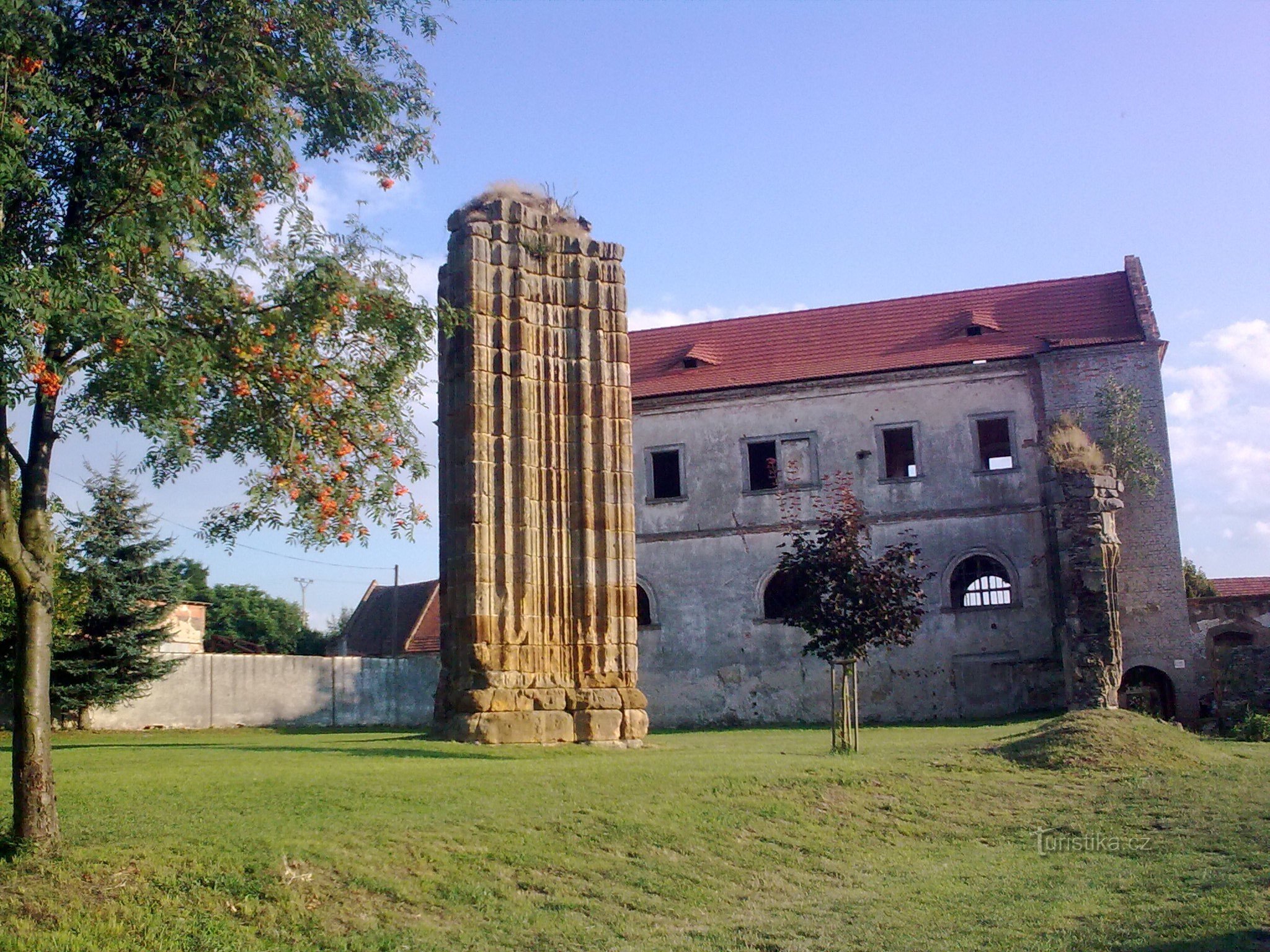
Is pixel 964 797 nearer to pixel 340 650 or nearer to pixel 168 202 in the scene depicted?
pixel 168 202

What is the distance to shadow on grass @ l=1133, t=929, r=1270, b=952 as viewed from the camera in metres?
6.94

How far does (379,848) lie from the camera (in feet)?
26.2

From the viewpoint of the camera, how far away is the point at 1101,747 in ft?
48.8

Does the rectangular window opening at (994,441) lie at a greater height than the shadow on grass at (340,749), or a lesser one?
greater

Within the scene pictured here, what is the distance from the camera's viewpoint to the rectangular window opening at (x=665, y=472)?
31234 millimetres

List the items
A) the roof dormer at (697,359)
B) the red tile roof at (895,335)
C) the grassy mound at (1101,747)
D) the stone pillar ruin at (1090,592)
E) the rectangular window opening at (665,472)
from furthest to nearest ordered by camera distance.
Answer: the roof dormer at (697,359), the rectangular window opening at (665,472), the red tile roof at (895,335), the stone pillar ruin at (1090,592), the grassy mound at (1101,747)

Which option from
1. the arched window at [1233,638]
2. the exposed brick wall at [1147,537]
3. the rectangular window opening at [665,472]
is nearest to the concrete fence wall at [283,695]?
the rectangular window opening at [665,472]

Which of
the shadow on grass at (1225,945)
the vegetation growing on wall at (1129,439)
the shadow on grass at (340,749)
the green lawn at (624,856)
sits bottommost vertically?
the shadow on grass at (1225,945)

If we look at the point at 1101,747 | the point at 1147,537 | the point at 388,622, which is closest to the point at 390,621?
the point at 388,622

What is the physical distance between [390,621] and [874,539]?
2301 cm

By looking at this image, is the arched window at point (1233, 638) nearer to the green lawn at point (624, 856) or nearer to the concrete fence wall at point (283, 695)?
the green lawn at point (624, 856)

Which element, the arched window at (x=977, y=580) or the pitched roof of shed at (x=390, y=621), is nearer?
the arched window at (x=977, y=580)

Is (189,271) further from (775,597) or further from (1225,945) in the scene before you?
(775,597)

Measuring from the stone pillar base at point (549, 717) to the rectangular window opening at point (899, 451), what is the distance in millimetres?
15965
